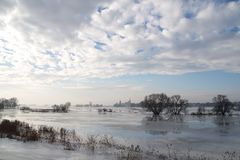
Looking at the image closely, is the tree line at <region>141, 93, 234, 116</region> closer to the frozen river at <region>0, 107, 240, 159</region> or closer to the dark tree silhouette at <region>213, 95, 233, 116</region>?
the dark tree silhouette at <region>213, 95, 233, 116</region>

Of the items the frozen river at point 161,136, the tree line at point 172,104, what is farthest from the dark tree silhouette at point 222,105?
the frozen river at point 161,136

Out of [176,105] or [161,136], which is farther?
[176,105]

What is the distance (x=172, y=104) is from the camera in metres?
120

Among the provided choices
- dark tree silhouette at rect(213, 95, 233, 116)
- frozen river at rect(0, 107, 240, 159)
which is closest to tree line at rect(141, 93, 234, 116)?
dark tree silhouette at rect(213, 95, 233, 116)

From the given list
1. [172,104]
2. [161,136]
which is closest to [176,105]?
[172,104]

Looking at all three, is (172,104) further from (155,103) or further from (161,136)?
(161,136)

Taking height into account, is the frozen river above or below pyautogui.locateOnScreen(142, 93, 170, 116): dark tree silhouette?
below

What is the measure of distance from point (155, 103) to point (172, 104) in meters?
14.4

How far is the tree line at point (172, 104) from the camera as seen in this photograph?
108m

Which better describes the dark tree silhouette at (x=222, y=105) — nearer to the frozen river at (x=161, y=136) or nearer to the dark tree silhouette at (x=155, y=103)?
the dark tree silhouette at (x=155, y=103)

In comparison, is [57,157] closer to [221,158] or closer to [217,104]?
[221,158]

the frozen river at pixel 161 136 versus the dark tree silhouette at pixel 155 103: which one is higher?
the dark tree silhouette at pixel 155 103

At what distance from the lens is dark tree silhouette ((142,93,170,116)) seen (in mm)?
107312

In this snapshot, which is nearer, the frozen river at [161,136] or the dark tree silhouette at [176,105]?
the frozen river at [161,136]
